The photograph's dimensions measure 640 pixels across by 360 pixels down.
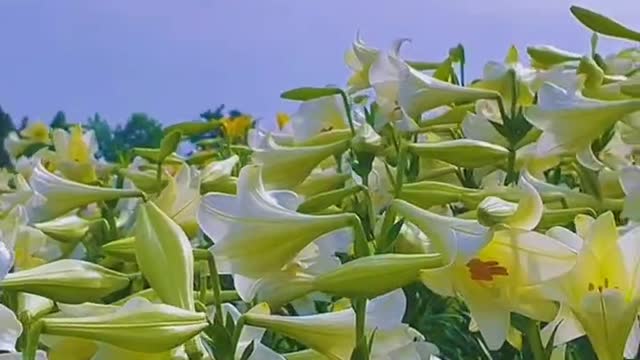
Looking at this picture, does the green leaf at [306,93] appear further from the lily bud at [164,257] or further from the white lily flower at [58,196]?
the lily bud at [164,257]

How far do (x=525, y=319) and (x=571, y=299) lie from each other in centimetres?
11

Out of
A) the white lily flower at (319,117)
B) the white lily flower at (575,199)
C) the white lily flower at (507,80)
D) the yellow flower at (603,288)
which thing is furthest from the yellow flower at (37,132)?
the yellow flower at (603,288)

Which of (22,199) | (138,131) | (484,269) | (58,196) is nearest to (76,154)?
(22,199)

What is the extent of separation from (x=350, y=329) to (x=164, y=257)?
0.41 feet

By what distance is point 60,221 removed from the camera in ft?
4.02

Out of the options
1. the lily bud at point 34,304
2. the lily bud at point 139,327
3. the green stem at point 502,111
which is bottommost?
the green stem at point 502,111

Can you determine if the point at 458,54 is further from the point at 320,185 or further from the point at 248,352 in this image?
the point at 248,352

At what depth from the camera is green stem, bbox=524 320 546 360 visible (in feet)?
2.51

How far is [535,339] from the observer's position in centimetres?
78

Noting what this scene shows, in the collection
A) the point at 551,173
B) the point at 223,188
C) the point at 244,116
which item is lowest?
the point at 244,116

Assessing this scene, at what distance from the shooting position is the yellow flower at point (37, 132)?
279 centimetres

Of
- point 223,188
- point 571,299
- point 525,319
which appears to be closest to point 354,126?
point 223,188

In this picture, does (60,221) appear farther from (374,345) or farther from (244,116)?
(244,116)

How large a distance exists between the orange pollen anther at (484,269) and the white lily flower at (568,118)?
247 millimetres
